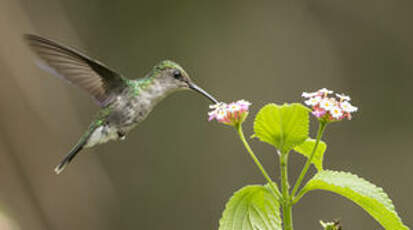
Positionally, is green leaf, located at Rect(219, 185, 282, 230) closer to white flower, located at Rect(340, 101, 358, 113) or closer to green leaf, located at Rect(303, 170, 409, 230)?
green leaf, located at Rect(303, 170, 409, 230)

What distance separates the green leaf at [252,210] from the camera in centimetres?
145

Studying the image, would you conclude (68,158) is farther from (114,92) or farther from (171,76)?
(171,76)

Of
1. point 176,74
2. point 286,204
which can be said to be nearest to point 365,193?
point 286,204

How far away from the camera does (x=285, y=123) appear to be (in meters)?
1.45

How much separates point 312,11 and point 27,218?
350cm

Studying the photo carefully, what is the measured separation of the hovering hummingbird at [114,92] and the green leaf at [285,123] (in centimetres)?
87

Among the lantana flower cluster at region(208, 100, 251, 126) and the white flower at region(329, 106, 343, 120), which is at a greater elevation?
the lantana flower cluster at region(208, 100, 251, 126)

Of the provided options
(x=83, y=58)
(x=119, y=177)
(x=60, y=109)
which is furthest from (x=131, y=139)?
(x=83, y=58)

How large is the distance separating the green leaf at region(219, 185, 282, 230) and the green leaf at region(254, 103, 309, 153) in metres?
0.15

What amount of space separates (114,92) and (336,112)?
4.48ft

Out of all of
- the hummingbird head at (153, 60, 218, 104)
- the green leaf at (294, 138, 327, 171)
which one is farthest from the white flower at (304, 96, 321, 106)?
the hummingbird head at (153, 60, 218, 104)

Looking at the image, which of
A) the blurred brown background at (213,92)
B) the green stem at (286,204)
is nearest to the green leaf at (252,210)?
the green stem at (286,204)

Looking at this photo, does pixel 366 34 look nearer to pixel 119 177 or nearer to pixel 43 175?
pixel 119 177

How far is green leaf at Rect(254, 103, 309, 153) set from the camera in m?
1.43
